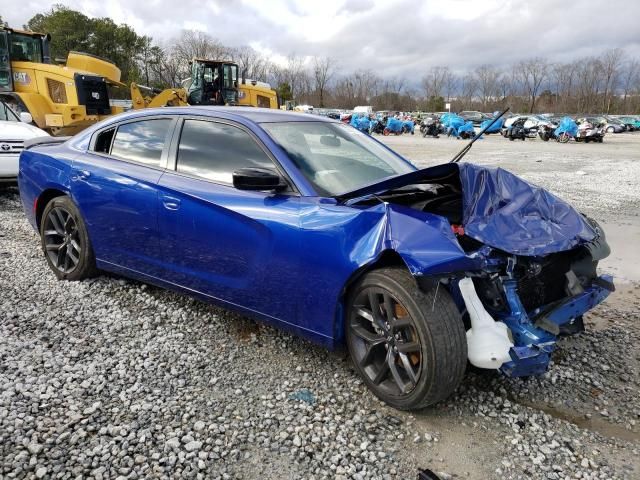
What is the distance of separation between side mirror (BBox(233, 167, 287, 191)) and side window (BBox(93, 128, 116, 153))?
1.74 metres

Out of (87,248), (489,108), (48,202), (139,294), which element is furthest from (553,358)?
(489,108)

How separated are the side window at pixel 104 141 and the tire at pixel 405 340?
255cm

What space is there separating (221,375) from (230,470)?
80 centimetres

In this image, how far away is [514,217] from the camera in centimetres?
275

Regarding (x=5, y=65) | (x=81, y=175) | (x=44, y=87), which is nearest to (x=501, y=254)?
(x=81, y=175)

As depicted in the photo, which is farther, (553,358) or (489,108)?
(489,108)

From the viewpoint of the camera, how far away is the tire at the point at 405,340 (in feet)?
8.07

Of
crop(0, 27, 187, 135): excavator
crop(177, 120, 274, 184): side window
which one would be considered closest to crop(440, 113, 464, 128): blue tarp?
crop(0, 27, 187, 135): excavator

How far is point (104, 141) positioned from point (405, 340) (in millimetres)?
2980

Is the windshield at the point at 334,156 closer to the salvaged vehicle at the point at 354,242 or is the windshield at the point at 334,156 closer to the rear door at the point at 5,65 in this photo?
the salvaged vehicle at the point at 354,242

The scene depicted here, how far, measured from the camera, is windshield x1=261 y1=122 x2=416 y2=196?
3.16m

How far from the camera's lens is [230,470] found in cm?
227

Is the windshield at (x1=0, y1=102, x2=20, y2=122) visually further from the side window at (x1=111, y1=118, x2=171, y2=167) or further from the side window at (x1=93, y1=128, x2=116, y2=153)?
the side window at (x1=111, y1=118, x2=171, y2=167)

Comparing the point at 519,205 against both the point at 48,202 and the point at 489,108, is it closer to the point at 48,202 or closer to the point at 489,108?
the point at 48,202
